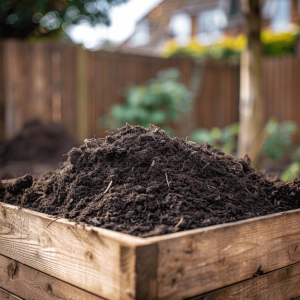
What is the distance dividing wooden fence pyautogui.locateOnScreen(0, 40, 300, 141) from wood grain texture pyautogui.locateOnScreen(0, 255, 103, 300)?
3.41 m

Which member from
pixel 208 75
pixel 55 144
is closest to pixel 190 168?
pixel 55 144

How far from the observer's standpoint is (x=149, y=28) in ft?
71.3

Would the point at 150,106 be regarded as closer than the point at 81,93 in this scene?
No

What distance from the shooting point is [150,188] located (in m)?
1.40

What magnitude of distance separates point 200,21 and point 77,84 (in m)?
14.8

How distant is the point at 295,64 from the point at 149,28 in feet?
47.8

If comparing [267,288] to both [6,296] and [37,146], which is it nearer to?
[6,296]

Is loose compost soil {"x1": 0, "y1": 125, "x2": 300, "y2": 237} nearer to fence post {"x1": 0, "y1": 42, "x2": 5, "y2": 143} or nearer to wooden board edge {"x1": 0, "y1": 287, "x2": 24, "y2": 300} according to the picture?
wooden board edge {"x1": 0, "y1": 287, "x2": 24, "y2": 300}

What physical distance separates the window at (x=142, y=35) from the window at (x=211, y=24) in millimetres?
3646

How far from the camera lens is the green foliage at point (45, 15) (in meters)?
3.91

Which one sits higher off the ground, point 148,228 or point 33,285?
point 148,228

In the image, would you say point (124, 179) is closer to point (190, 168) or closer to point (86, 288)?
point (190, 168)

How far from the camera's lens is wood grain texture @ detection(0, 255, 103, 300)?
1.23m

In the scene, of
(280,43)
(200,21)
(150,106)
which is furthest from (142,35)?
(150,106)
